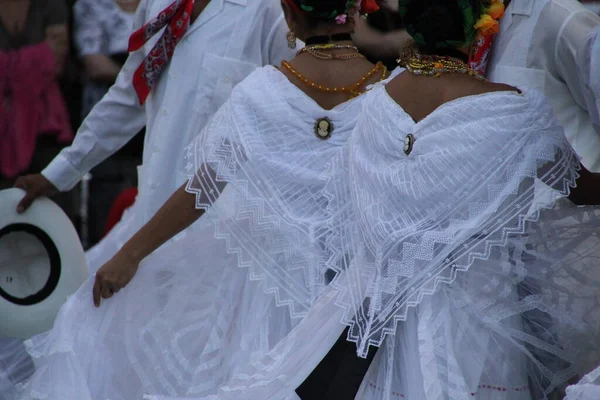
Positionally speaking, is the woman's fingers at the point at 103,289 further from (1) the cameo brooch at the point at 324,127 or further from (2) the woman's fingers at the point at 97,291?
(1) the cameo brooch at the point at 324,127

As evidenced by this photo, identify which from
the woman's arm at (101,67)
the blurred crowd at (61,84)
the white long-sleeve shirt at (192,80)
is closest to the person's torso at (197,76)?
the white long-sleeve shirt at (192,80)

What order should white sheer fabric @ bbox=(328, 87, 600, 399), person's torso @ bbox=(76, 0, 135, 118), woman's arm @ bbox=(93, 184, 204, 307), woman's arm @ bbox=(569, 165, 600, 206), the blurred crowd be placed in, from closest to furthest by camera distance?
white sheer fabric @ bbox=(328, 87, 600, 399)
woman's arm @ bbox=(569, 165, 600, 206)
woman's arm @ bbox=(93, 184, 204, 307)
the blurred crowd
person's torso @ bbox=(76, 0, 135, 118)

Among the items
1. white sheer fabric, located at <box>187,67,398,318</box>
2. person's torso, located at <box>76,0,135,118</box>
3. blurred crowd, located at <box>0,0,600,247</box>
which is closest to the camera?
white sheer fabric, located at <box>187,67,398,318</box>

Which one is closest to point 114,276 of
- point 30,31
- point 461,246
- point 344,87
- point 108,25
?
point 344,87

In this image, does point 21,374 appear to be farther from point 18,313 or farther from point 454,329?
point 454,329

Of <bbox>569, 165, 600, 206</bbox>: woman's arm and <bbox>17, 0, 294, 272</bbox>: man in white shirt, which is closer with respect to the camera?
<bbox>569, 165, 600, 206</bbox>: woman's arm

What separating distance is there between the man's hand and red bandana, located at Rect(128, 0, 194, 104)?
1.57 ft

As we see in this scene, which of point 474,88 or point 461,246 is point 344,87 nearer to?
point 474,88

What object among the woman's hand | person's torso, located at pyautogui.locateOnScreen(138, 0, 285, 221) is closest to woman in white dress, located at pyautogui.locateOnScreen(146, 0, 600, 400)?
the woman's hand

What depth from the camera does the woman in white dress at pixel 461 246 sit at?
9.22 ft

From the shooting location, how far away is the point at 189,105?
430 centimetres

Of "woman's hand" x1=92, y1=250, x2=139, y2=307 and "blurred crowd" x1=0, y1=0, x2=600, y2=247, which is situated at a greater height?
"woman's hand" x1=92, y1=250, x2=139, y2=307

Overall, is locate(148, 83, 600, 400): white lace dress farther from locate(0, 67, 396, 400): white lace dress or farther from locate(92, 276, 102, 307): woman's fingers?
locate(92, 276, 102, 307): woman's fingers

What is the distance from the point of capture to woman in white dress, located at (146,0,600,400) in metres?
2.81
